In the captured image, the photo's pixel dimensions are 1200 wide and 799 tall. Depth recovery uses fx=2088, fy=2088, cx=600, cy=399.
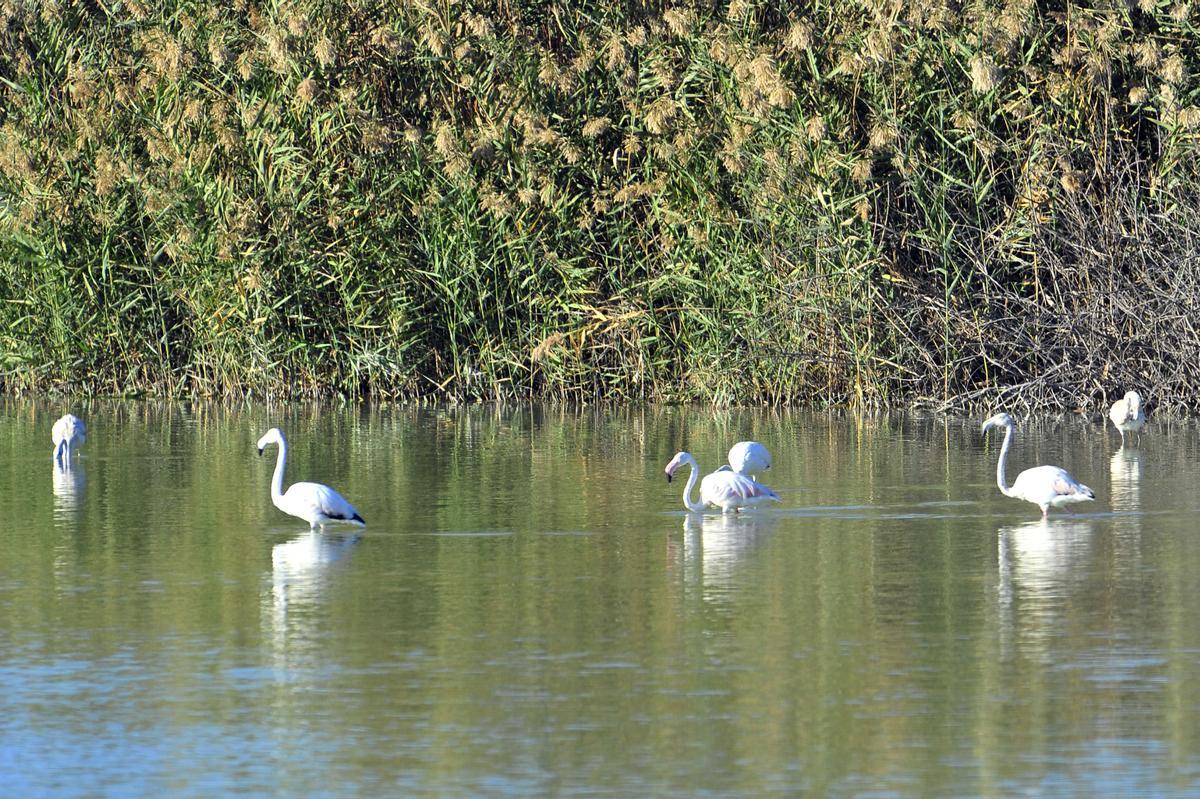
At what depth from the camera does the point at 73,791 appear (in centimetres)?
678

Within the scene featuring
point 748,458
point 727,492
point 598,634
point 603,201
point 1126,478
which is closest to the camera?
point 598,634

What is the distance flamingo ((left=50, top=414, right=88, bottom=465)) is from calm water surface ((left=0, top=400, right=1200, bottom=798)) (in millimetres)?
489

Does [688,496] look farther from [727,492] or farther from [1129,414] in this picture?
Result: [1129,414]

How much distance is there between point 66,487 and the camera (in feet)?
48.8

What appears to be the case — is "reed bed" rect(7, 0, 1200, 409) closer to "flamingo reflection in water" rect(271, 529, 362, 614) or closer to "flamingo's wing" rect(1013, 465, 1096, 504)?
"flamingo's wing" rect(1013, 465, 1096, 504)

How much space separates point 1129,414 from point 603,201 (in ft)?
19.6

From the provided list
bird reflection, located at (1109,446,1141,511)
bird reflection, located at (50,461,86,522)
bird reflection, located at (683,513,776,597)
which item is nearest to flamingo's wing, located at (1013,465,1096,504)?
bird reflection, located at (1109,446,1141,511)

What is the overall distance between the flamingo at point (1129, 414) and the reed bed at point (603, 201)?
1.22 m

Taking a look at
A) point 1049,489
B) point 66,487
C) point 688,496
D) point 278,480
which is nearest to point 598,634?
point 278,480

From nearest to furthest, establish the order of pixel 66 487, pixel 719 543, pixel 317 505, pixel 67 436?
pixel 719 543
pixel 317 505
pixel 66 487
pixel 67 436

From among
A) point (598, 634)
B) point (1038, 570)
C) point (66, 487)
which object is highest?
point (66, 487)

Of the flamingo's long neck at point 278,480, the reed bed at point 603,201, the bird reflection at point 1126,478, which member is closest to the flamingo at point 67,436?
the flamingo's long neck at point 278,480

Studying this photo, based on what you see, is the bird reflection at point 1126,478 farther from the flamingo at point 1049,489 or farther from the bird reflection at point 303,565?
the bird reflection at point 303,565

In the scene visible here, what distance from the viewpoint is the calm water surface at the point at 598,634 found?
7.02 m
